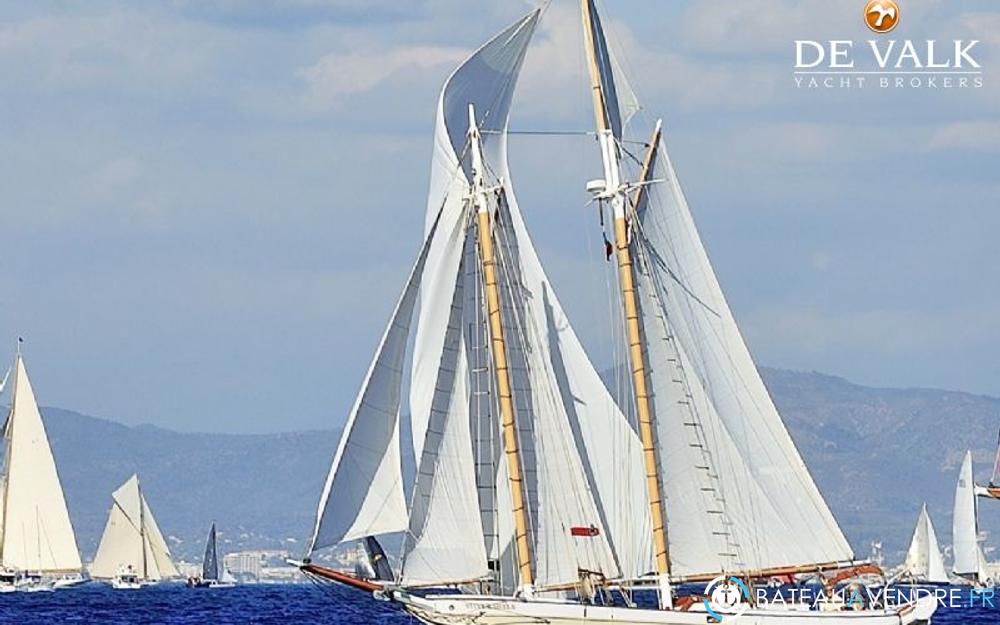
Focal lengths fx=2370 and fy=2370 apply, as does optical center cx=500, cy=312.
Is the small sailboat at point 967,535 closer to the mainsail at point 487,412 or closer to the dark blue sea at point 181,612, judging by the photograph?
the dark blue sea at point 181,612

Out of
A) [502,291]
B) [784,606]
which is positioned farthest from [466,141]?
[784,606]

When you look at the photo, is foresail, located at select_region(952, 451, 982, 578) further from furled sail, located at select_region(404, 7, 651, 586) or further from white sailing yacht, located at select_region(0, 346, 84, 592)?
furled sail, located at select_region(404, 7, 651, 586)

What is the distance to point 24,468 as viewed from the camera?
13400 centimetres

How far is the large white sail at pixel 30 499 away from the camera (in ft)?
438

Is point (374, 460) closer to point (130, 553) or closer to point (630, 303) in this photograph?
point (630, 303)

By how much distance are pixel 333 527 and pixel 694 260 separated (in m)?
11.4

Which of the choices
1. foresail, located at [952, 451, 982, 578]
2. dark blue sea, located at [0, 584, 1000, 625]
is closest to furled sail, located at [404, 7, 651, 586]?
dark blue sea, located at [0, 584, 1000, 625]

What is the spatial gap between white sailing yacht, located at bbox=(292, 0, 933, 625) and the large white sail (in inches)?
3009

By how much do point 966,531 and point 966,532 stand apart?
0.14 meters

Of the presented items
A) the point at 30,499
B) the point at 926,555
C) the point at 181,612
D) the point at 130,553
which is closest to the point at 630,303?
the point at 181,612

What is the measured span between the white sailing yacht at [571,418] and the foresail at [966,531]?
336 ft

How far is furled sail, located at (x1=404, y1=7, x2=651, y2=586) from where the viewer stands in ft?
192

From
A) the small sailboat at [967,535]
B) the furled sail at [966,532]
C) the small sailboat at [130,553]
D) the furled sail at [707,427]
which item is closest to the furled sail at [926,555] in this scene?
the small sailboat at [967,535]

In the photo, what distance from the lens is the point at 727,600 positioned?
57.9 m
